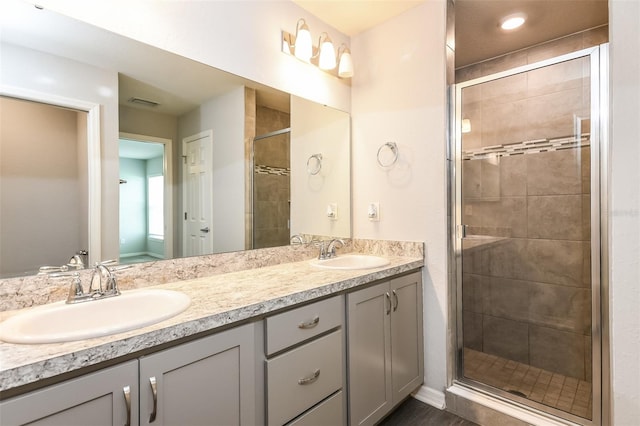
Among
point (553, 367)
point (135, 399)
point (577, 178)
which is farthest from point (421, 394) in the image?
point (135, 399)

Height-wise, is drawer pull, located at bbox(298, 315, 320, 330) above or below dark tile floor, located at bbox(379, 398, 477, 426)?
above

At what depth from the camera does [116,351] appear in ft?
2.63

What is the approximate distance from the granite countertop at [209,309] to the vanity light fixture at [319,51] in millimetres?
1266

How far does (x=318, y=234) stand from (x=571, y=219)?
59.9 inches

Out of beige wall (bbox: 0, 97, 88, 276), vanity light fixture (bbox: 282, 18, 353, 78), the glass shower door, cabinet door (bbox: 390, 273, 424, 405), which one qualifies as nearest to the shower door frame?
the glass shower door

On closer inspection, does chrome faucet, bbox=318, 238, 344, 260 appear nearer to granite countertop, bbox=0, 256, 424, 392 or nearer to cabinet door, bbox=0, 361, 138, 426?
granite countertop, bbox=0, 256, 424, 392

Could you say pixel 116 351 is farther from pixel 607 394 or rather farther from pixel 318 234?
pixel 607 394

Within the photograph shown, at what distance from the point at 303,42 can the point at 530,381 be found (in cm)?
249

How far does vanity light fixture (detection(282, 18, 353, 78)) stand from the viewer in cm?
190

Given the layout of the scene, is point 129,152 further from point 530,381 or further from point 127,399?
point 530,381

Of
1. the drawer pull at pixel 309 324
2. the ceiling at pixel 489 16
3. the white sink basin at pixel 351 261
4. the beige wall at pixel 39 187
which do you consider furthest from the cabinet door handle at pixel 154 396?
the ceiling at pixel 489 16

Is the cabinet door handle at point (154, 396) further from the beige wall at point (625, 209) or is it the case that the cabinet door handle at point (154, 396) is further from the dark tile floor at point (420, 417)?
the beige wall at point (625, 209)

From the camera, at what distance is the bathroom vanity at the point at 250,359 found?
75cm

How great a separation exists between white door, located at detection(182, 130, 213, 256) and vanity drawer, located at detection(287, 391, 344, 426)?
849mm
